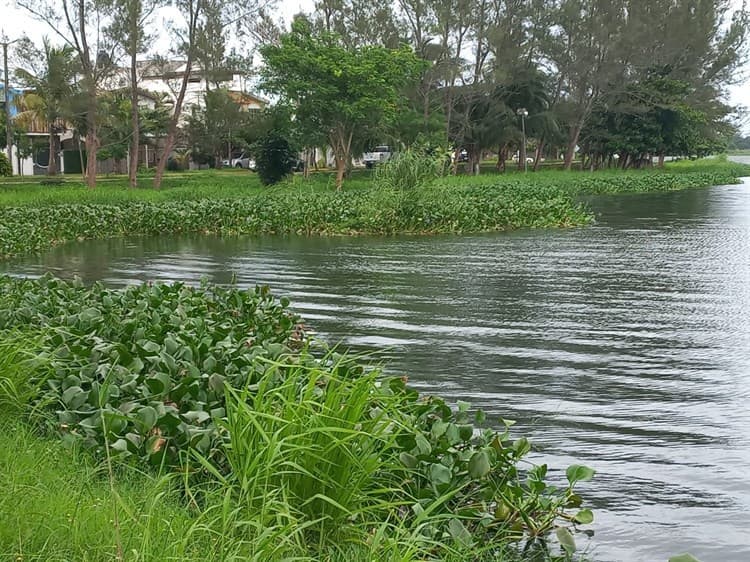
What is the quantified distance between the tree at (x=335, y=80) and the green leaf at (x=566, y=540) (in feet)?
104

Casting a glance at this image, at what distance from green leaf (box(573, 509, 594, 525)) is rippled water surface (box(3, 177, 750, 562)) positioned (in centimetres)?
13

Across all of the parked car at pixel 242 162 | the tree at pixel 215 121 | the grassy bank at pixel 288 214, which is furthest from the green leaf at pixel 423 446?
the parked car at pixel 242 162

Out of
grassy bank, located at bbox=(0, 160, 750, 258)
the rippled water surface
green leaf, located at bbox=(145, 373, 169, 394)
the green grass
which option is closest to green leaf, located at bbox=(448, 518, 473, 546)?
the rippled water surface

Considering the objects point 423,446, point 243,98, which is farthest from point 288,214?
point 243,98

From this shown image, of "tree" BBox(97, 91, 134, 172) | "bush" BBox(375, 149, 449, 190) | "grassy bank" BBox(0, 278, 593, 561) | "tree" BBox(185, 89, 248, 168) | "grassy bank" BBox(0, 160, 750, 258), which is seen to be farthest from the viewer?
"tree" BBox(185, 89, 248, 168)

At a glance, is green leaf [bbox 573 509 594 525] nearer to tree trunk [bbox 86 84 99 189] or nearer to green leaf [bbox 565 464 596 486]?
green leaf [bbox 565 464 596 486]

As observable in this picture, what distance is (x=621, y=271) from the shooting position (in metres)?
15.5

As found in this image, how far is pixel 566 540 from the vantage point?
4.57 metres

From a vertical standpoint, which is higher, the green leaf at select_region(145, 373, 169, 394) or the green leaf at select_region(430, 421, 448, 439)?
the green leaf at select_region(145, 373, 169, 394)

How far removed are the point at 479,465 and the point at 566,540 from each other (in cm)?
59

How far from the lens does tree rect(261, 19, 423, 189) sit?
1452 inches

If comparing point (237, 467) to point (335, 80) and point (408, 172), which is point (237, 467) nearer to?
point (408, 172)

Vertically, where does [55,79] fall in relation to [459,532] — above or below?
above

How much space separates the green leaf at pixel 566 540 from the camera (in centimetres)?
456
